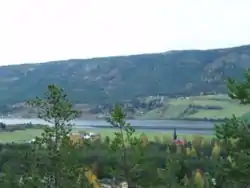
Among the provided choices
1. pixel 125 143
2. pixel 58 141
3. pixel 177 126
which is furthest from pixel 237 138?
pixel 177 126

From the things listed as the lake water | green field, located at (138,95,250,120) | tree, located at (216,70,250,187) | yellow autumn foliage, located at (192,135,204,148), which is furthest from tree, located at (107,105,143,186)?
green field, located at (138,95,250,120)

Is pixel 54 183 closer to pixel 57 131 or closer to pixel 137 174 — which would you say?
pixel 57 131

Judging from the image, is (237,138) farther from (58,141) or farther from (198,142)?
(198,142)

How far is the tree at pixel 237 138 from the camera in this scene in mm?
15273

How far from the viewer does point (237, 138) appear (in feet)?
52.1

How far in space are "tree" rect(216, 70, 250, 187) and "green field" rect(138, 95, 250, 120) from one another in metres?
141

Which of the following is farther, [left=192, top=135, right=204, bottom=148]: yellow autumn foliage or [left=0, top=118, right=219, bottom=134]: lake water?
[left=0, top=118, right=219, bottom=134]: lake water

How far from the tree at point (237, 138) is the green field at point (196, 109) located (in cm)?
14057

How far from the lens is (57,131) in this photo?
1741 centimetres

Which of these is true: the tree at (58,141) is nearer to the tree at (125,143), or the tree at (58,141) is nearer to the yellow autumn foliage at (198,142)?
the tree at (125,143)

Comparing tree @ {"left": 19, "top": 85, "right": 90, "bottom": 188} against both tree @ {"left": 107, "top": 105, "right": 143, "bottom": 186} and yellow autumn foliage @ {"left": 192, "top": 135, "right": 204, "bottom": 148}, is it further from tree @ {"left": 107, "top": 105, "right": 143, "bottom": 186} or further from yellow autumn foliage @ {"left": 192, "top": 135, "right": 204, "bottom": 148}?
yellow autumn foliage @ {"left": 192, "top": 135, "right": 204, "bottom": 148}

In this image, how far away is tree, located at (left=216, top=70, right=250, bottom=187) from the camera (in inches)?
601

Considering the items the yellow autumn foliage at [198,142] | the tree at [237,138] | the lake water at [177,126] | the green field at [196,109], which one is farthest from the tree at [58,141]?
the green field at [196,109]

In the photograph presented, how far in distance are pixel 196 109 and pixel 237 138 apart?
162098 mm
